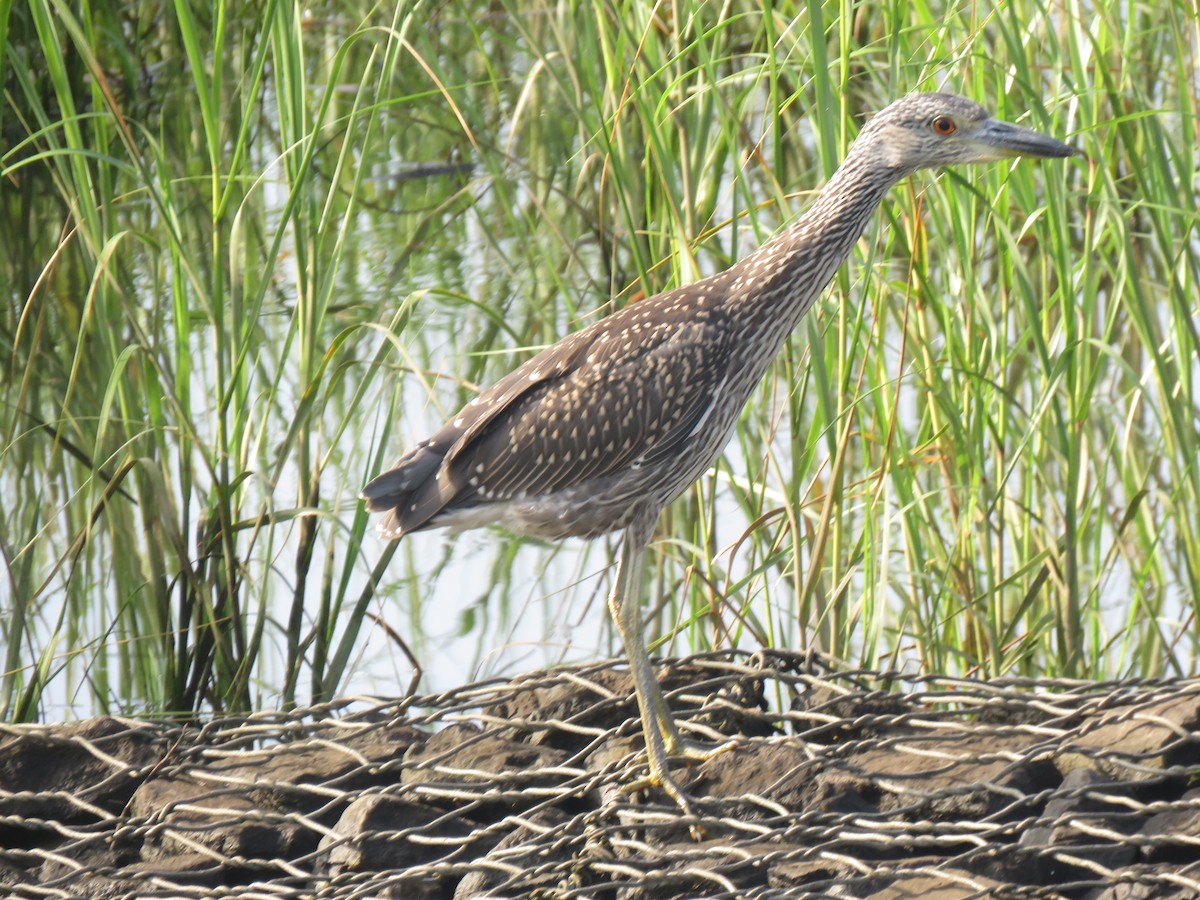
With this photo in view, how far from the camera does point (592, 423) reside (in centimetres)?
385

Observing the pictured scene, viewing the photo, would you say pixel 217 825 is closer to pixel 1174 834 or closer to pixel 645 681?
pixel 645 681

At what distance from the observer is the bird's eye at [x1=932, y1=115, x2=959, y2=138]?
3.85 meters

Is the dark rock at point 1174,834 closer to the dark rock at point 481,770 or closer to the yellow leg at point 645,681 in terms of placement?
the yellow leg at point 645,681

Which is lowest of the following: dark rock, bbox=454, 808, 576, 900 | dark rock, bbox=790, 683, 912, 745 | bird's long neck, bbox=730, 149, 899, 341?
dark rock, bbox=454, 808, 576, 900

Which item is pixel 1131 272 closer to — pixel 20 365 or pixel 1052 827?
pixel 1052 827

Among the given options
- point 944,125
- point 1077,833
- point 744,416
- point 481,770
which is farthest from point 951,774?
point 744,416

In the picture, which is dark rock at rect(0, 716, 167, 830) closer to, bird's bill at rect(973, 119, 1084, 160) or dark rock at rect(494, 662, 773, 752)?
dark rock at rect(494, 662, 773, 752)

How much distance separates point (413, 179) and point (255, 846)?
6.16m

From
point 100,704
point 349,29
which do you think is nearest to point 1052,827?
point 100,704

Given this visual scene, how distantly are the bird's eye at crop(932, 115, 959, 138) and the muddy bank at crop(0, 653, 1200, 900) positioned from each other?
128 centimetres

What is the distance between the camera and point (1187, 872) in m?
2.66

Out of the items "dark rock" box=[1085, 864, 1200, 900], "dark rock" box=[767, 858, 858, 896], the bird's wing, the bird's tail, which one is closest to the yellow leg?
the bird's wing

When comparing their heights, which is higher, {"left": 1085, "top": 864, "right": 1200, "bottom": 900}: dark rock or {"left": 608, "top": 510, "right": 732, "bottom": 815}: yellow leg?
{"left": 608, "top": 510, "right": 732, "bottom": 815}: yellow leg

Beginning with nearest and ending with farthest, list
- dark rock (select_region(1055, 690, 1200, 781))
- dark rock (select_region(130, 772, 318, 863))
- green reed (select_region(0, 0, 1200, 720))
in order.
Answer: dark rock (select_region(1055, 690, 1200, 781)), dark rock (select_region(130, 772, 318, 863)), green reed (select_region(0, 0, 1200, 720))
